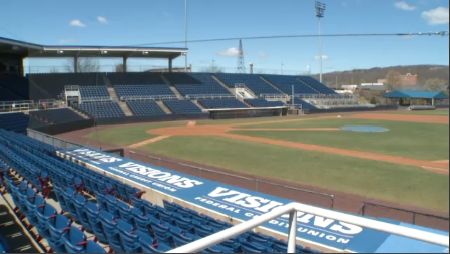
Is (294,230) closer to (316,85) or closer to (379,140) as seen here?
(379,140)

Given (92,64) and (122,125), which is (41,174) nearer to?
(122,125)

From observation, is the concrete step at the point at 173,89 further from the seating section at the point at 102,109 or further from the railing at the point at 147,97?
the seating section at the point at 102,109

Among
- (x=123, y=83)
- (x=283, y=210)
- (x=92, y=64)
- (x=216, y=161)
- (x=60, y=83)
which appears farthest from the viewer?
(x=92, y=64)

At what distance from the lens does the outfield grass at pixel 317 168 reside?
46.1ft

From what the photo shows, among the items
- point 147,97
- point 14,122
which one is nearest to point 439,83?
point 14,122

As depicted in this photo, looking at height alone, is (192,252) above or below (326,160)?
above

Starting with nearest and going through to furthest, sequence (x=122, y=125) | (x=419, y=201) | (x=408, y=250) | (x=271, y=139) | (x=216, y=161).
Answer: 1. (x=408, y=250)
2. (x=419, y=201)
3. (x=216, y=161)
4. (x=271, y=139)
5. (x=122, y=125)

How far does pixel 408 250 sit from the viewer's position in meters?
1.87

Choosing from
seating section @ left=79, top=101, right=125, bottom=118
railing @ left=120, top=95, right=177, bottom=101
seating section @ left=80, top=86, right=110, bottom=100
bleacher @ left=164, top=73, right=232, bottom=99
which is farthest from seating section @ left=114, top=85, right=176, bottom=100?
seating section @ left=79, top=101, right=125, bottom=118

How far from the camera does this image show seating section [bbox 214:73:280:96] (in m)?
62.2

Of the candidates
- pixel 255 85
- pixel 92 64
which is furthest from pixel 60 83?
pixel 255 85

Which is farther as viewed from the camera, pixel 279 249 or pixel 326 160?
pixel 326 160

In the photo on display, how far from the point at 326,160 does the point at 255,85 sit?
Result: 4430 cm

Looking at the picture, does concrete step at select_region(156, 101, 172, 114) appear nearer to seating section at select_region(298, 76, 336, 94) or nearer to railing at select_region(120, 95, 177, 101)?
railing at select_region(120, 95, 177, 101)
